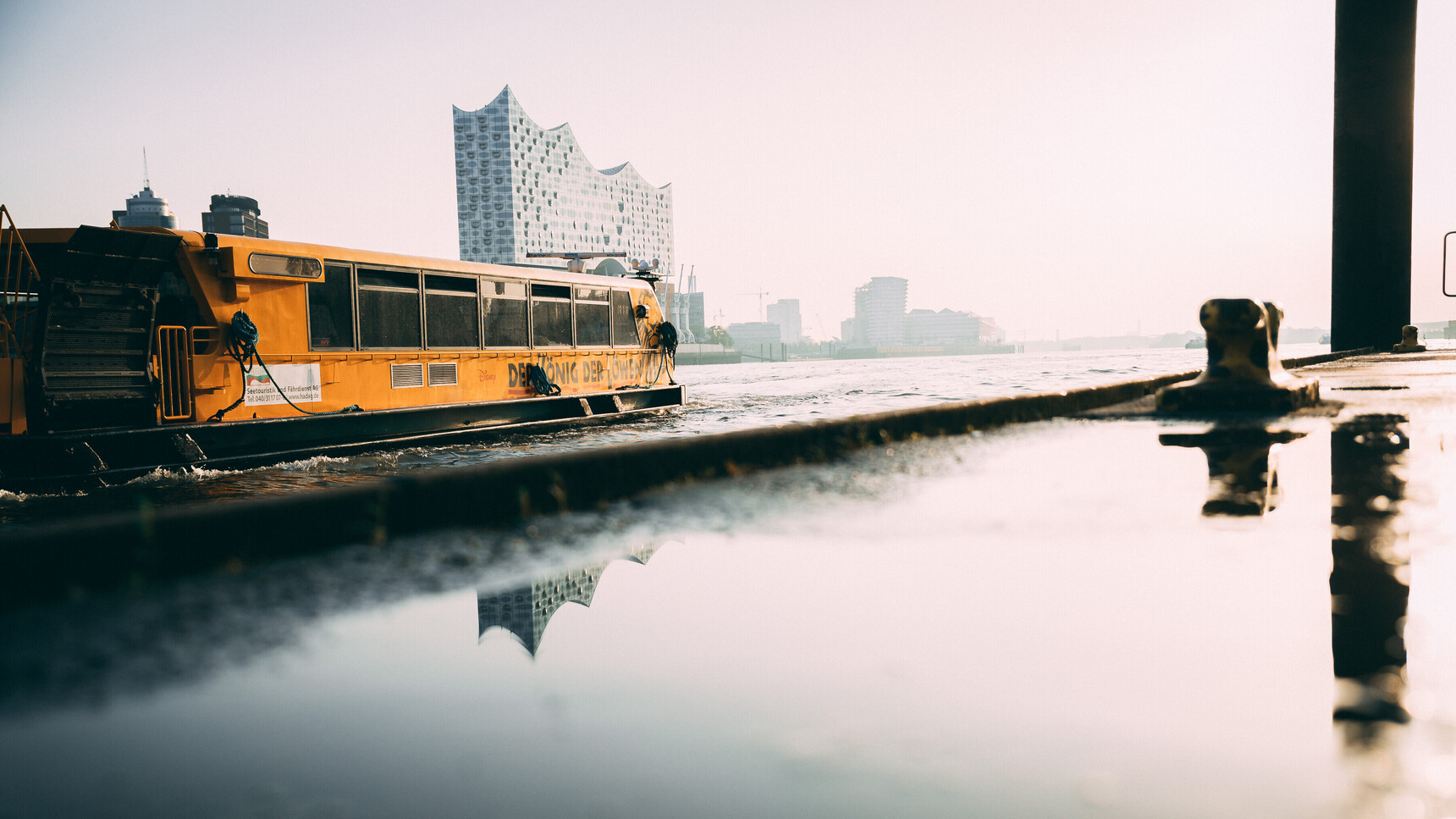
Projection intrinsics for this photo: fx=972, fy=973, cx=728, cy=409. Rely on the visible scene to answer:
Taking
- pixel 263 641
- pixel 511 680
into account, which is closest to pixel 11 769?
pixel 263 641

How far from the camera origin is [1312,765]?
1.92 metres

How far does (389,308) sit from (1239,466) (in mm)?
12756

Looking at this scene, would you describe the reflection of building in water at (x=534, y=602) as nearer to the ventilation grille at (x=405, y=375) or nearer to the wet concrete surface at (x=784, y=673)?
the wet concrete surface at (x=784, y=673)

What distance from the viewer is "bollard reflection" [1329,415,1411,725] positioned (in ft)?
7.18

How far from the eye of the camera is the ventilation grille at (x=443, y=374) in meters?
16.2

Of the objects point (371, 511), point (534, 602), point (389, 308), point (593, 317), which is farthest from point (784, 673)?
point (593, 317)

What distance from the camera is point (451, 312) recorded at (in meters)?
16.5

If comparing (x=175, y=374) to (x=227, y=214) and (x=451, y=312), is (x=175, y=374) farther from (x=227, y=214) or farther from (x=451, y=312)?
(x=227, y=214)

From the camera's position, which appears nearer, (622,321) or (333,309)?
(333,309)

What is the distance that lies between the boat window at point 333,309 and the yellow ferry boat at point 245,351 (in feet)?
0.08

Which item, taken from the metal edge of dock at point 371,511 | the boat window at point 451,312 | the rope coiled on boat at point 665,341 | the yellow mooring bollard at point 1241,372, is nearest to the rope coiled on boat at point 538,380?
the boat window at point 451,312

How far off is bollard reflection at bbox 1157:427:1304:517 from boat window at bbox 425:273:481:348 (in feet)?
39.1

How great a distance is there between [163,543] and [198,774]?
1608 mm

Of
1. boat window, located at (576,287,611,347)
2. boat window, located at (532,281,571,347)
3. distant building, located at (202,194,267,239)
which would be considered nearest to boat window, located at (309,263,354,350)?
boat window, located at (532,281,571,347)
